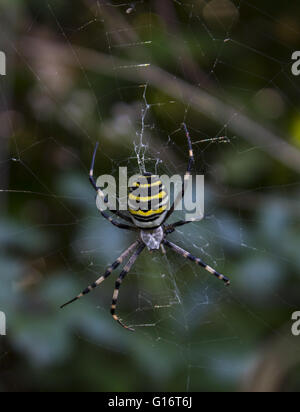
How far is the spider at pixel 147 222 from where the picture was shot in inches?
123

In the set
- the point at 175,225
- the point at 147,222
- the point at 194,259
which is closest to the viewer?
the point at 147,222

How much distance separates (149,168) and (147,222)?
55 centimetres

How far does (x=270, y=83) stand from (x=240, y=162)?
97cm

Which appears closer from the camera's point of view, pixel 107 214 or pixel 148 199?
pixel 148 199

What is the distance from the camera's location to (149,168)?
12.5 feet

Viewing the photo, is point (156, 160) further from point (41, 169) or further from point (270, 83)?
point (270, 83)

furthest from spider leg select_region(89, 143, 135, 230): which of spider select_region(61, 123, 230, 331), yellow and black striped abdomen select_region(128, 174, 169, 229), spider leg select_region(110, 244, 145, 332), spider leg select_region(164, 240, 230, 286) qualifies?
spider leg select_region(164, 240, 230, 286)

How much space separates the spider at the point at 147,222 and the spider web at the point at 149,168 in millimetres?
76

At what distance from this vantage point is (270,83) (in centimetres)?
409

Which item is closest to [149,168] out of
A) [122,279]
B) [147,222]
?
[147,222]

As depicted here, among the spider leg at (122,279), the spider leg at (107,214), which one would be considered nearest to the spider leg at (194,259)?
the spider leg at (122,279)

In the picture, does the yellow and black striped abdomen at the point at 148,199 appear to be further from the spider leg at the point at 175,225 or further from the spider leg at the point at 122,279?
the spider leg at the point at 122,279

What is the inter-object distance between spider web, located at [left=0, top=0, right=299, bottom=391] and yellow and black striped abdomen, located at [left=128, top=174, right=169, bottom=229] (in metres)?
0.24

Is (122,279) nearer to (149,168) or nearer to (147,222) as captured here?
(147,222)
